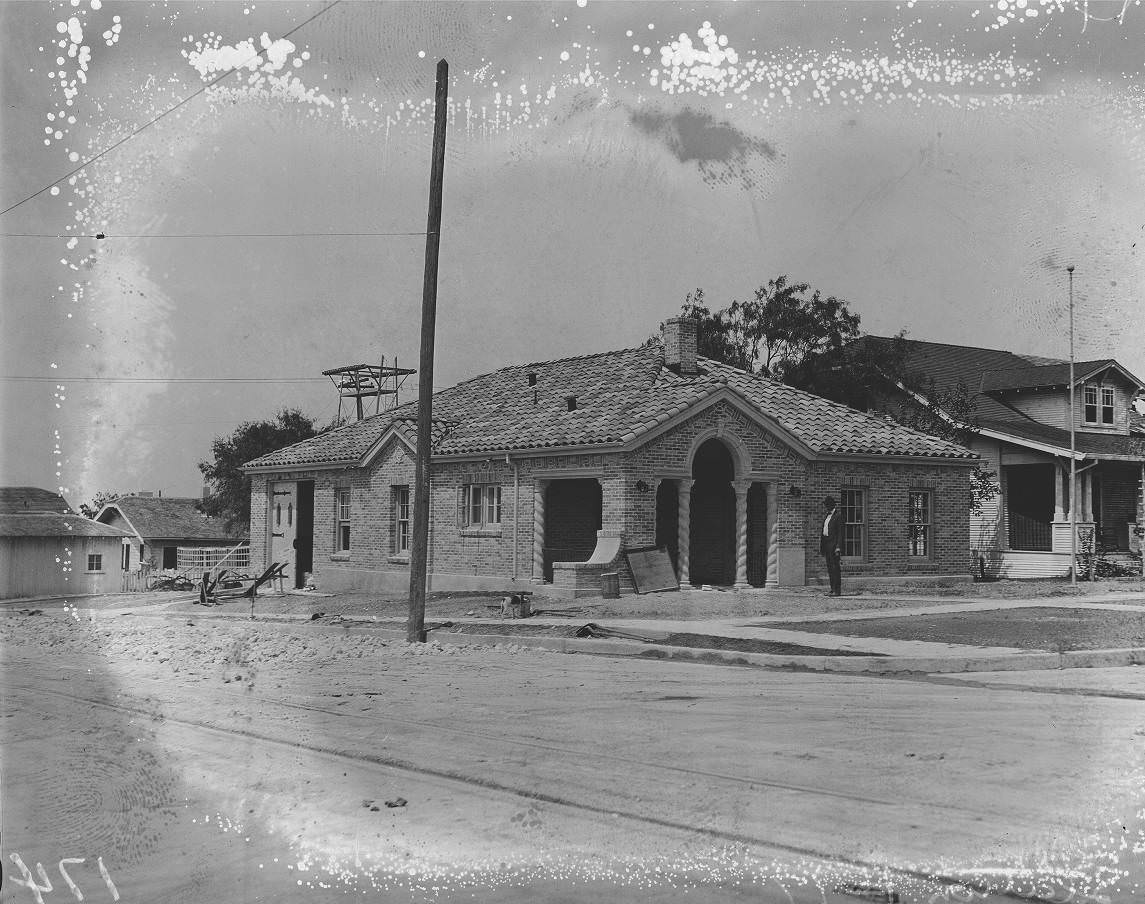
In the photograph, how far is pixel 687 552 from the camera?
25391mm

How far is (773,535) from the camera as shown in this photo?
27.0m

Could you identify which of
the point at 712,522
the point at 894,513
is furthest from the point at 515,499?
the point at 894,513

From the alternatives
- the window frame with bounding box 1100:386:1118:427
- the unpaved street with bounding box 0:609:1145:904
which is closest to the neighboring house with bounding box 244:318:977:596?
the window frame with bounding box 1100:386:1118:427

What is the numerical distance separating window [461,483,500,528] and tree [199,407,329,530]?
31081 mm

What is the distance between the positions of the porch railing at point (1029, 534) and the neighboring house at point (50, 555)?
1075 inches

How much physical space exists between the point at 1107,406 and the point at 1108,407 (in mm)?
43

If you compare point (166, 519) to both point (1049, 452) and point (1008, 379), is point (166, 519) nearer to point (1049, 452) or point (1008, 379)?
point (1008, 379)

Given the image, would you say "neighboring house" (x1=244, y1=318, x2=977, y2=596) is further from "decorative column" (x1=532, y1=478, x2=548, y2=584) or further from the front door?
the front door

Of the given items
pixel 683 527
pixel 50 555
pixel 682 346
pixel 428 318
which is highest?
pixel 682 346

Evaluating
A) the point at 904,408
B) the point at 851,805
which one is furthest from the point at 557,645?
the point at 904,408

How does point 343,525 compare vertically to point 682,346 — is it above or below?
below

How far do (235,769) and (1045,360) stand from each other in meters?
38.9

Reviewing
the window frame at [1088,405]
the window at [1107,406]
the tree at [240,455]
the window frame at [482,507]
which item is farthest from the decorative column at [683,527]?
the tree at [240,455]

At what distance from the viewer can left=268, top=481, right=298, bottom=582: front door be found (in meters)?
35.8
